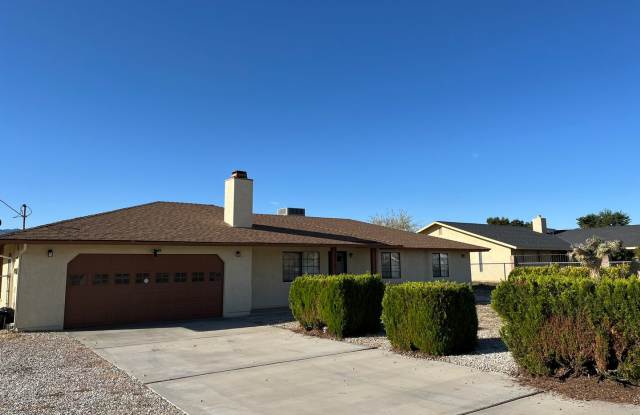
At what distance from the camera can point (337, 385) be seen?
7004 mm

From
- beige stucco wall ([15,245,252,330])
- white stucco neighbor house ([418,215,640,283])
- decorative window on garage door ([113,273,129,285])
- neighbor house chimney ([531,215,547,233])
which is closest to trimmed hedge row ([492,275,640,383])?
decorative window on garage door ([113,273,129,285])

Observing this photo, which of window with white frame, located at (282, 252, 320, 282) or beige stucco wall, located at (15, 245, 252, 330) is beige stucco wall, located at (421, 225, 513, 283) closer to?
window with white frame, located at (282, 252, 320, 282)

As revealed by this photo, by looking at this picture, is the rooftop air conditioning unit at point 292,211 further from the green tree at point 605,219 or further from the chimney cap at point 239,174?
the green tree at point 605,219

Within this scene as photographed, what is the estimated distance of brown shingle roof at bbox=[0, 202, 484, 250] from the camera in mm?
13875

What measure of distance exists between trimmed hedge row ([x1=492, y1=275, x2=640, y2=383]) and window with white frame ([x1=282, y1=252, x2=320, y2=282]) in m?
12.3

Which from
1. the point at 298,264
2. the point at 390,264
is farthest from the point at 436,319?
the point at 390,264

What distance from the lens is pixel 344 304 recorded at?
11.5 m

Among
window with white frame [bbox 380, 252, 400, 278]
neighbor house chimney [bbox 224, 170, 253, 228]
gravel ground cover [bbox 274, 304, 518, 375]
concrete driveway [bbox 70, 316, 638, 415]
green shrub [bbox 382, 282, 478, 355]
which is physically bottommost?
concrete driveway [bbox 70, 316, 638, 415]

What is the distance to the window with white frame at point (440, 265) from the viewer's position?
24328 millimetres

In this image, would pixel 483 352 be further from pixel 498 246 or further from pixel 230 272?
pixel 498 246

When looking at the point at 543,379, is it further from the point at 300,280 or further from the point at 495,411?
the point at 300,280

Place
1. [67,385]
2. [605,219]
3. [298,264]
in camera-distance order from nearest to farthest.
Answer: [67,385] < [298,264] < [605,219]

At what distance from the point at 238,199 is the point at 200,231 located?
2.82 meters

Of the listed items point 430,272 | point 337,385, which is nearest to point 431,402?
point 337,385
